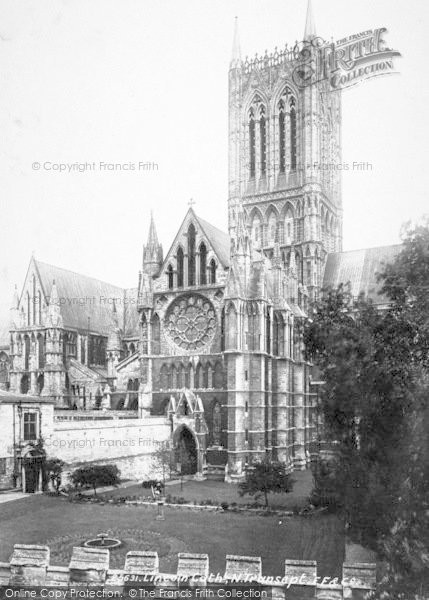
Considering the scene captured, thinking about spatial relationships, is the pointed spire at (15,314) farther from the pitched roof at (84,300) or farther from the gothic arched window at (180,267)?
the gothic arched window at (180,267)

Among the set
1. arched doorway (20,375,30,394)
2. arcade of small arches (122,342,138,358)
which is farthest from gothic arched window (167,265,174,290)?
arched doorway (20,375,30,394)

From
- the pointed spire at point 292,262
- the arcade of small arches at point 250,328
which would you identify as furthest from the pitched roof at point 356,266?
the arcade of small arches at point 250,328

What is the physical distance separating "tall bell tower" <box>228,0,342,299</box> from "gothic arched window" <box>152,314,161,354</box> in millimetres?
16756

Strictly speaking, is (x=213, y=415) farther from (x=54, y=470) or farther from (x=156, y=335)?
(x=54, y=470)

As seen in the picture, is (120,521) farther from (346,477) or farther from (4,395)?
(346,477)

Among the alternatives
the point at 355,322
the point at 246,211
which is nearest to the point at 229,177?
the point at 246,211

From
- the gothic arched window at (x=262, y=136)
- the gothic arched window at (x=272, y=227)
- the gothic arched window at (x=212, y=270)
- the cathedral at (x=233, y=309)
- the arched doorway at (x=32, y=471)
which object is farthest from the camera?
the gothic arched window at (x=262, y=136)

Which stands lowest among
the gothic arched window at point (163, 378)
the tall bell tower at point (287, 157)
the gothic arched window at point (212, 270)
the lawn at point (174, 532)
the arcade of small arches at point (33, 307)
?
the lawn at point (174, 532)

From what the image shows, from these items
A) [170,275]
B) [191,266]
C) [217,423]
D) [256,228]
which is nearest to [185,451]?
[217,423]

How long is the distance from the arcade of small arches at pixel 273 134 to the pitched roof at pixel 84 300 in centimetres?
2031

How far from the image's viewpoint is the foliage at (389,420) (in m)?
15.5

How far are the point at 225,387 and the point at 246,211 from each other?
87.8ft

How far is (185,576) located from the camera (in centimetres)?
1487

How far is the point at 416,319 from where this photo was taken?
17688 mm
